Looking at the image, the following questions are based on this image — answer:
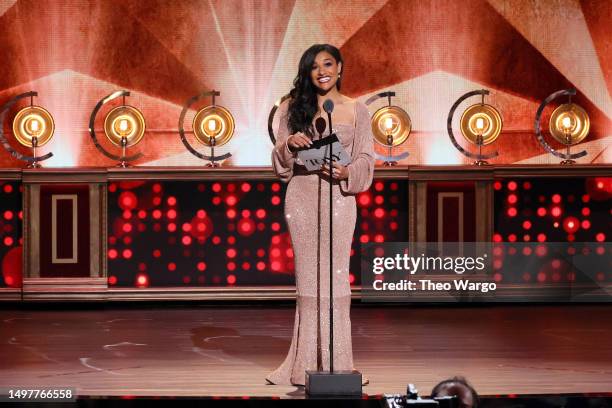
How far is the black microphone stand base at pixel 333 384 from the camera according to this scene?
3.20 meters

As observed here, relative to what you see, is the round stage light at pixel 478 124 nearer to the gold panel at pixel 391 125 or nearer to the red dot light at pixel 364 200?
the gold panel at pixel 391 125

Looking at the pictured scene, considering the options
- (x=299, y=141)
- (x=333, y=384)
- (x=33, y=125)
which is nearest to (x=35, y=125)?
(x=33, y=125)

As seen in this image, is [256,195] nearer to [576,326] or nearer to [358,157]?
[576,326]

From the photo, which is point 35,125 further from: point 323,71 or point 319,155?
point 319,155

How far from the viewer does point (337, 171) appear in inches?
140

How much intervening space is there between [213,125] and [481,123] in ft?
6.39

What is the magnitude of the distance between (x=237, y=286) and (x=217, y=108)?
129cm

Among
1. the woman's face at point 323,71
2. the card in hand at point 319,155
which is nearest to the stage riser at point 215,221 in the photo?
the woman's face at point 323,71

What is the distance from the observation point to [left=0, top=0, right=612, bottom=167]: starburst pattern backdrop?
7188 mm

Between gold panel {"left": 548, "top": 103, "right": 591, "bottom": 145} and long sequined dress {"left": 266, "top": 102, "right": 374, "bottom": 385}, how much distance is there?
3.58m

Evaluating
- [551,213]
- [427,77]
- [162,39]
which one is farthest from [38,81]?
[551,213]

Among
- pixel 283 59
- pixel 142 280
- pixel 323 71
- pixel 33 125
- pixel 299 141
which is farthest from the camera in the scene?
pixel 283 59

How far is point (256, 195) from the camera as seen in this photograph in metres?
6.71

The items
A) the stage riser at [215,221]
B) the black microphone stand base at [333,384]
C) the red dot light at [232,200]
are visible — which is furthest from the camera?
the red dot light at [232,200]
